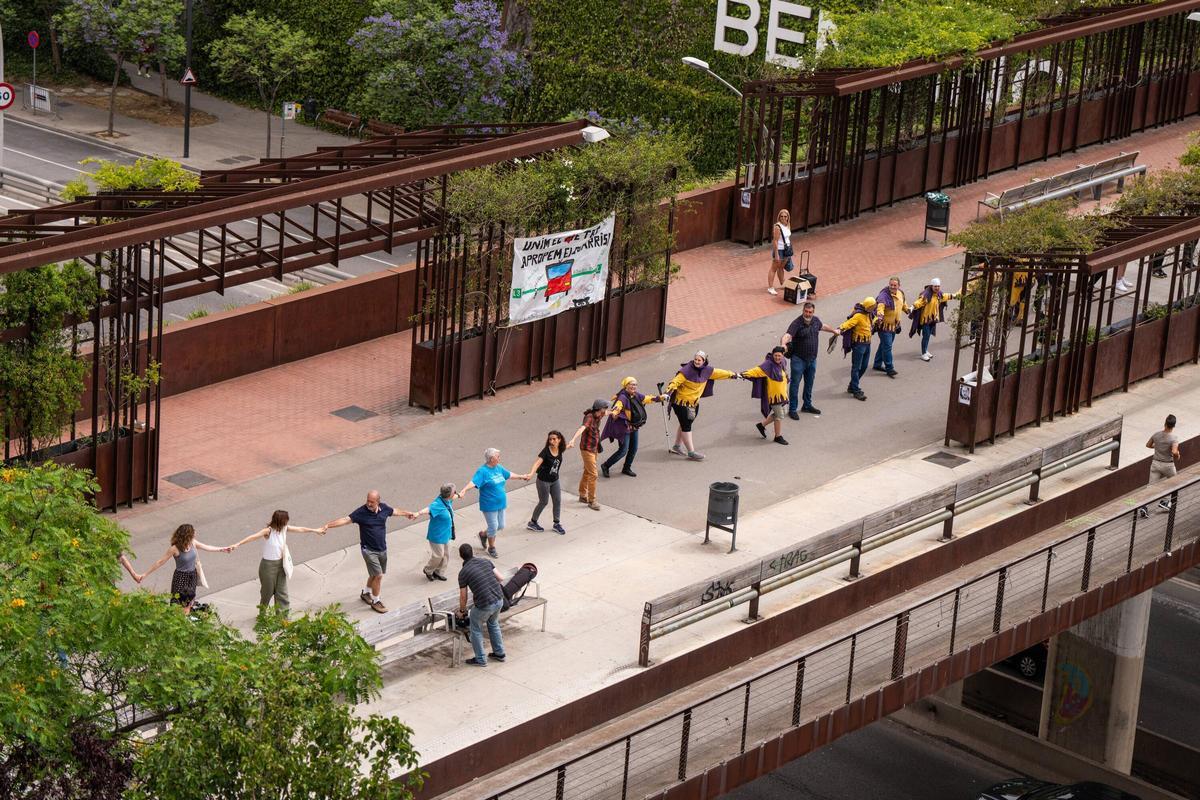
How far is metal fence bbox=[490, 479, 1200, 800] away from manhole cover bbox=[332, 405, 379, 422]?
8.91 m

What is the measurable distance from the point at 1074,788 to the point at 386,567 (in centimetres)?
974

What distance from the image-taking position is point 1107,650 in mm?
28094

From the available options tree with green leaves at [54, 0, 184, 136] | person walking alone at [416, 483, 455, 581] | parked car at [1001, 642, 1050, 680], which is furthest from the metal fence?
tree with green leaves at [54, 0, 184, 136]

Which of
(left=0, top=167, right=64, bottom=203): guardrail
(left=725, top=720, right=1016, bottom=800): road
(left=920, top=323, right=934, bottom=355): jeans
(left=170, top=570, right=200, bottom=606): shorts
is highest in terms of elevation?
(left=920, top=323, right=934, bottom=355): jeans

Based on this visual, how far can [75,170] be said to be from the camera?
51.8 m

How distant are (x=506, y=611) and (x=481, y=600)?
1.00 metres

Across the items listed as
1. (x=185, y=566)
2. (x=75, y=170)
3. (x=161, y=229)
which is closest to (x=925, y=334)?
(x=161, y=229)

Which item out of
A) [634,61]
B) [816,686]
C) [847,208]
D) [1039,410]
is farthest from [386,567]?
[634,61]

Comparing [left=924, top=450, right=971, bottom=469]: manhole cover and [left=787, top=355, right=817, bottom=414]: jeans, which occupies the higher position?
[left=787, top=355, right=817, bottom=414]: jeans

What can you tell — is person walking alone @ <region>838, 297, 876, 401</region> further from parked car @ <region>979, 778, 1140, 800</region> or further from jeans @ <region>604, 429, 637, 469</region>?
parked car @ <region>979, 778, 1140, 800</region>

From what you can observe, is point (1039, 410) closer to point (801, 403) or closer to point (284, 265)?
point (801, 403)

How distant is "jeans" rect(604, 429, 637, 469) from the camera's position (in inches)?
1028

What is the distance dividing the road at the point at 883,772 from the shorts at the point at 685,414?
16.8ft

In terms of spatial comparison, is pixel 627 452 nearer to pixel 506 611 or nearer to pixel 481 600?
pixel 506 611
